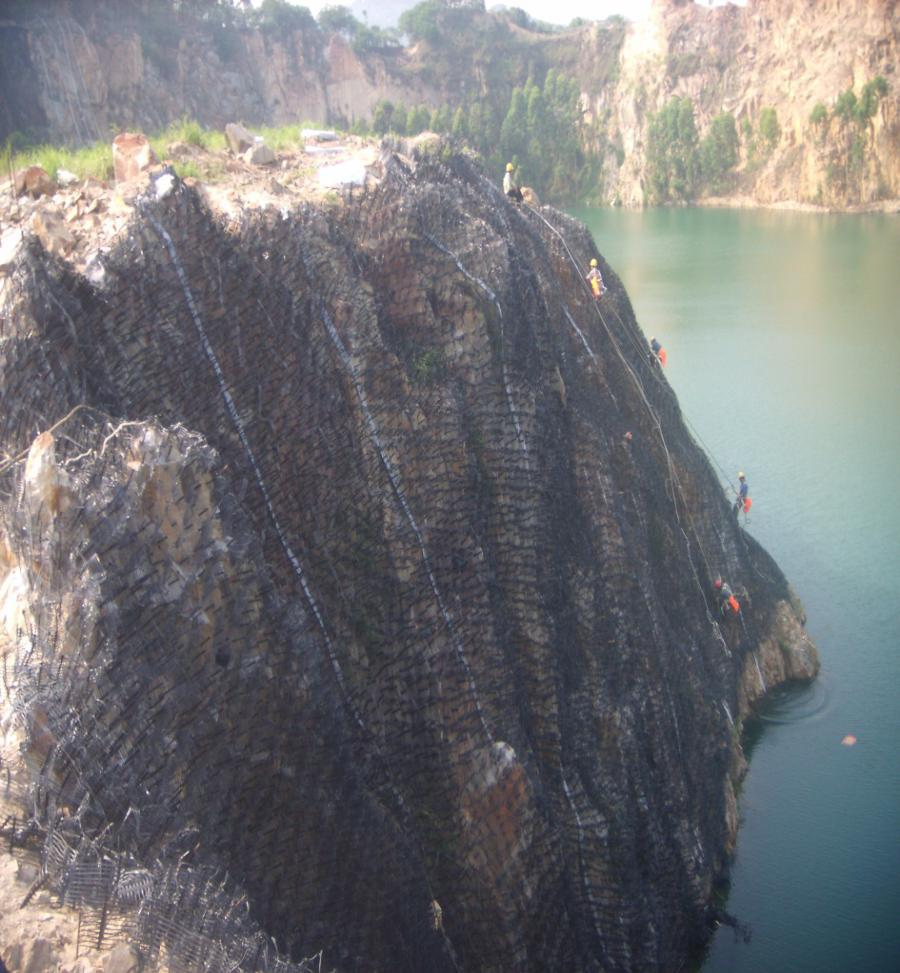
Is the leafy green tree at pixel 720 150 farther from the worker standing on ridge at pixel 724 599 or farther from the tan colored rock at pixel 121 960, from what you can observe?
the tan colored rock at pixel 121 960

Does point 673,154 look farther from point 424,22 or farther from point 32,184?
point 32,184

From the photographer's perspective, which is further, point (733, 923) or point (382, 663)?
point (733, 923)

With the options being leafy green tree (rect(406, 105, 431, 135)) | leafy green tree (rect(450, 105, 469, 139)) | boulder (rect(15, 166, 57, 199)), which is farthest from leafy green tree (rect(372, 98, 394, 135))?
boulder (rect(15, 166, 57, 199))

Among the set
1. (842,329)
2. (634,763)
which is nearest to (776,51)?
(842,329)

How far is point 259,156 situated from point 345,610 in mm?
4122

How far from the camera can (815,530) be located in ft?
45.8

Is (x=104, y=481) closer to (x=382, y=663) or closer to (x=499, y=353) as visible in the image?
(x=382, y=663)

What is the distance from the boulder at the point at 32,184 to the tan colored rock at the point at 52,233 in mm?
1018

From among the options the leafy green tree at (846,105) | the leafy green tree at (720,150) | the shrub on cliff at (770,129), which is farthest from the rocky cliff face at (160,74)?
the leafy green tree at (846,105)

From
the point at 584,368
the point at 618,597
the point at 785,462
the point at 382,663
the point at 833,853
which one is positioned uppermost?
the point at 584,368

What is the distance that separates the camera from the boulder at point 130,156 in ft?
22.2

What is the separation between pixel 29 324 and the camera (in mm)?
5117

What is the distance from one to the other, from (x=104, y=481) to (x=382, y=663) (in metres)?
2.18

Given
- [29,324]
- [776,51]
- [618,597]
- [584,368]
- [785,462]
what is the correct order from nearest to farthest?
[29,324]
[618,597]
[584,368]
[785,462]
[776,51]
